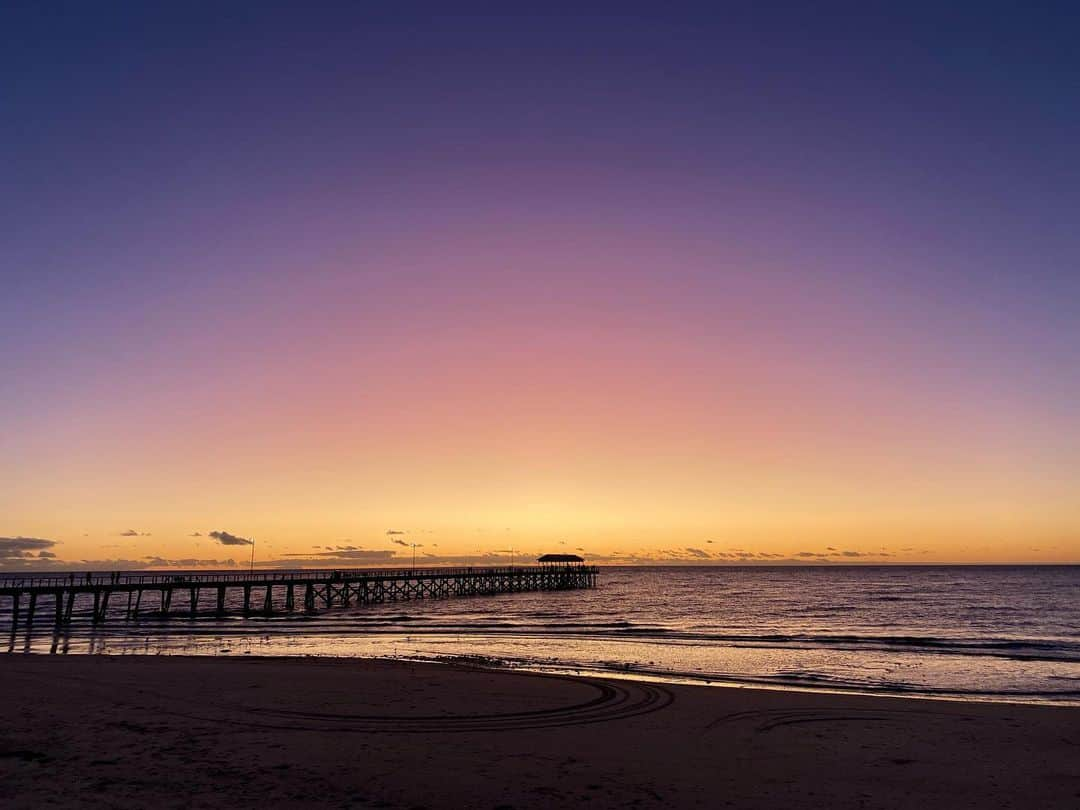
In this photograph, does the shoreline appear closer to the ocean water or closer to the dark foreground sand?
the ocean water

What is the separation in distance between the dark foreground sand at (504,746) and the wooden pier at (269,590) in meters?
39.7

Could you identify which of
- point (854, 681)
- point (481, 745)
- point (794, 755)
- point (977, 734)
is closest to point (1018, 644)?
point (854, 681)

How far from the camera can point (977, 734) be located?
51.7 ft

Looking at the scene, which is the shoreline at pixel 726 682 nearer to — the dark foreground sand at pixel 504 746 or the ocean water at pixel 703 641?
the ocean water at pixel 703 641

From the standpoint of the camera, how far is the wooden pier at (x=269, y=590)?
57438 millimetres

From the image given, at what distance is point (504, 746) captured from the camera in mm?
13656

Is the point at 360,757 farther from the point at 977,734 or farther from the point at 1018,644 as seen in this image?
the point at 1018,644

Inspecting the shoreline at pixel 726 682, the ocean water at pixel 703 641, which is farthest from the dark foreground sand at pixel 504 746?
the ocean water at pixel 703 641

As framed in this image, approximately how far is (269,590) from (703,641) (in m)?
48.3

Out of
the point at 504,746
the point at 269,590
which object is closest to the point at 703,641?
the point at 504,746

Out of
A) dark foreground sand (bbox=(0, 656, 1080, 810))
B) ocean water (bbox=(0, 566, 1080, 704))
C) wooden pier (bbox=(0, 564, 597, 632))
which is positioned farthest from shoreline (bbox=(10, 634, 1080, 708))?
wooden pier (bbox=(0, 564, 597, 632))

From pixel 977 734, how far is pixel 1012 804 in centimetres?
530

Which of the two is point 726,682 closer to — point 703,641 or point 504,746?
point 504,746

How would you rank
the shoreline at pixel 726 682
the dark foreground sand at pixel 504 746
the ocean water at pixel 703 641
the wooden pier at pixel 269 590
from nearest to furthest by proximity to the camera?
the dark foreground sand at pixel 504 746 → the shoreline at pixel 726 682 → the ocean water at pixel 703 641 → the wooden pier at pixel 269 590
